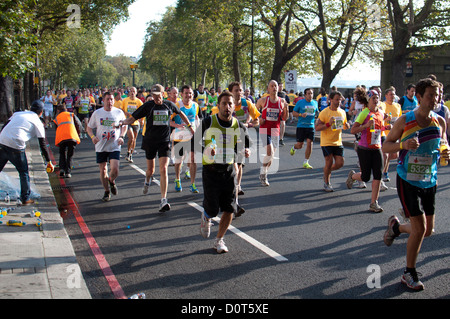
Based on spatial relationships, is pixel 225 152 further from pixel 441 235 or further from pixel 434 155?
pixel 441 235

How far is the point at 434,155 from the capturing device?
517cm

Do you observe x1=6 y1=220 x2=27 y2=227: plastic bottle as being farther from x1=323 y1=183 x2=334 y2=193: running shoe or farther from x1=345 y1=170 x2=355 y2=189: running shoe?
x1=345 y1=170 x2=355 y2=189: running shoe

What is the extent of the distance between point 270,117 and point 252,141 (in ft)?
12.9

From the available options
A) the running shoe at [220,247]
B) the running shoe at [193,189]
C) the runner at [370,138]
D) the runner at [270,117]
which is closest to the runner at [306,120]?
the runner at [270,117]

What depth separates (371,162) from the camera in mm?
8664

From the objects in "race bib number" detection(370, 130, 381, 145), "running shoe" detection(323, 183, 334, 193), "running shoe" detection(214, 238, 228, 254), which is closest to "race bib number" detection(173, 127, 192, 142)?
"running shoe" detection(323, 183, 334, 193)

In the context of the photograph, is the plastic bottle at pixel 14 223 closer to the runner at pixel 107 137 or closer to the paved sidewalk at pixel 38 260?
the paved sidewalk at pixel 38 260

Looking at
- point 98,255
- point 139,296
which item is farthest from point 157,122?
point 139,296

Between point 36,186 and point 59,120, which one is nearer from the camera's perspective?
point 36,186

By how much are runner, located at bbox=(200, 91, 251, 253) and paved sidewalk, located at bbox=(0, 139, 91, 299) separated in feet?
5.46

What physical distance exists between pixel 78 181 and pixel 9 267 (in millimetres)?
6237

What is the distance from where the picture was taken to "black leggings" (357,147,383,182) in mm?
8492
